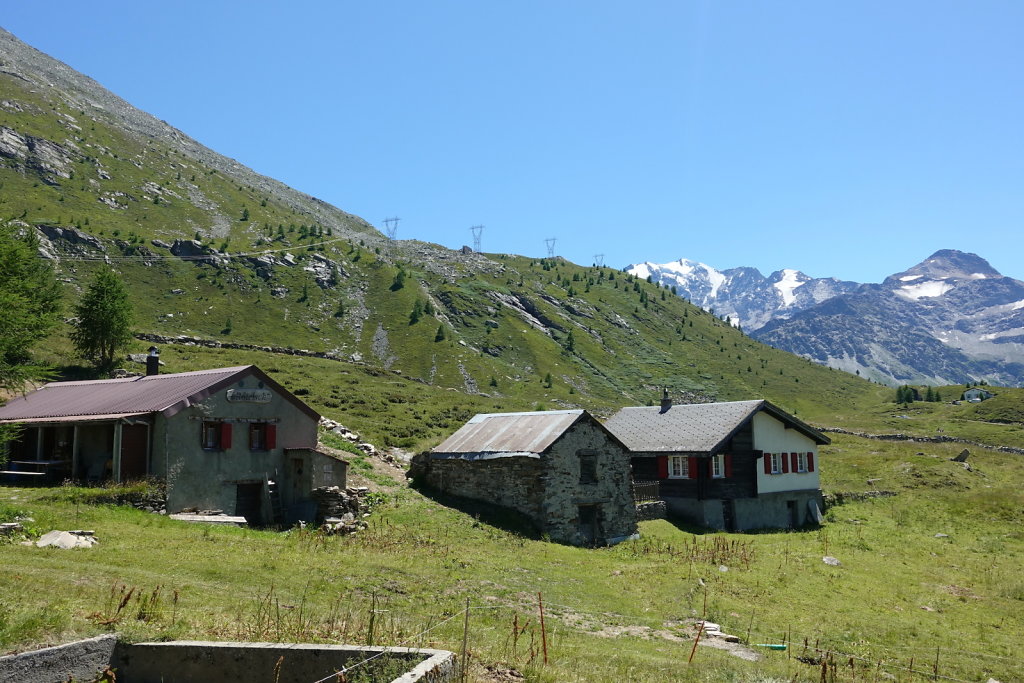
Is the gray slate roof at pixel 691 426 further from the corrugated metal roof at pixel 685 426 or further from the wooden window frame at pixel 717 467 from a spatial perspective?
the wooden window frame at pixel 717 467

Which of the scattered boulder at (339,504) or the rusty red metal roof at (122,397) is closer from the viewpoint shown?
the rusty red metal roof at (122,397)

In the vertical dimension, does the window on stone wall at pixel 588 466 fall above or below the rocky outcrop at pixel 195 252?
below

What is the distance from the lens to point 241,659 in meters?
11.3

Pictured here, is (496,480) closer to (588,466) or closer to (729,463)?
(588,466)

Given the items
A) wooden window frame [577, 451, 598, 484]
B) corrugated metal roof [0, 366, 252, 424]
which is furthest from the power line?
wooden window frame [577, 451, 598, 484]

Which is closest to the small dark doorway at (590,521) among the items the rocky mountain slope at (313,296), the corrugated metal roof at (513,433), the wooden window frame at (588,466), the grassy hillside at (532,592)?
the wooden window frame at (588,466)

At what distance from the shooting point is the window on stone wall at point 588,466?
37.6 meters

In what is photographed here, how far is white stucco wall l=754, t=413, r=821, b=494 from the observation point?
1906 inches

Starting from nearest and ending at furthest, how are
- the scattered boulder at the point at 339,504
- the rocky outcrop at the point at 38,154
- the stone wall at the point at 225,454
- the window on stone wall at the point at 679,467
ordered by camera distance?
1. the stone wall at the point at 225,454
2. the scattered boulder at the point at 339,504
3. the window on stone wall at the point at 679,467
4. the rocky outcrop at the point at 38,154

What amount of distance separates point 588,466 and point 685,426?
13993mm

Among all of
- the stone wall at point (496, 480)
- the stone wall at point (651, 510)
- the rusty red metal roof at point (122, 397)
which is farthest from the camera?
the stone wall at point (651, 510)

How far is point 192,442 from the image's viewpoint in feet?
103

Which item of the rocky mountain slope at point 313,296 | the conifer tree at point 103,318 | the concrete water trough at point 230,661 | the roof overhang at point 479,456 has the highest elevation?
the rocky mountain slope at point 313,296

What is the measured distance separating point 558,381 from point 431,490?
326ft
